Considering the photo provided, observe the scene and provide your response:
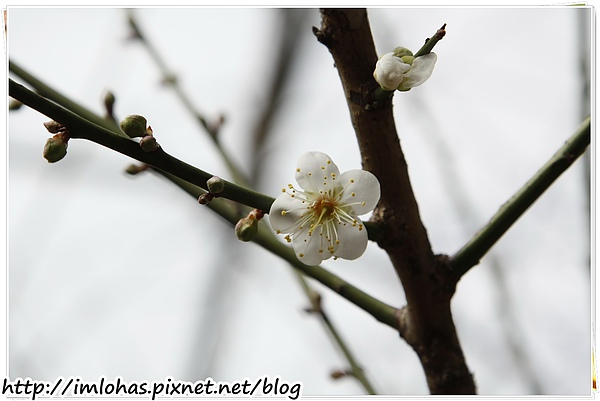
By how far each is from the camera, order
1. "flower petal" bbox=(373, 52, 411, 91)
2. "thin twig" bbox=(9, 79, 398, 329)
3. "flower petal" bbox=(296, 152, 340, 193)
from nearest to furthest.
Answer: "thin twig" bbox=(9, 79, 398, 329) → "flower petal" bbox=(373, 52, 411, 91) → "flower petal" bbox=(296, 152, 340, 193)

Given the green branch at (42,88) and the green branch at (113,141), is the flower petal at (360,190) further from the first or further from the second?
the green branch at (42,88)

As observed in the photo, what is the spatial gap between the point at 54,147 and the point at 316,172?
317 millimetres

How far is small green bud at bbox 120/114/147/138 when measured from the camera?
0.58 m

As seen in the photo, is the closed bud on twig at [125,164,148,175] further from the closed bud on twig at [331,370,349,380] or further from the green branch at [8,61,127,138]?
the closed bud on twig at [331,370,349,380]

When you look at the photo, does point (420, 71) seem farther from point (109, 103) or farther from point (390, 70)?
point (109, 103)

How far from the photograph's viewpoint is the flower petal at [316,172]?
77 centimetres

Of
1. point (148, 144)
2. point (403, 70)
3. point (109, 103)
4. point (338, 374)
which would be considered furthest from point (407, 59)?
point (338, 374)

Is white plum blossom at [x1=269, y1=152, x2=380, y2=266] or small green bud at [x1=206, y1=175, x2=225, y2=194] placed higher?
small green bud at [x1=206, y1=175, x2=225, y2=194]

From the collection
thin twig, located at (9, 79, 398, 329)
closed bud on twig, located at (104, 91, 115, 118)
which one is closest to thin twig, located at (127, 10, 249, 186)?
closed bud on twig, located at (104, 91, 115, 118)

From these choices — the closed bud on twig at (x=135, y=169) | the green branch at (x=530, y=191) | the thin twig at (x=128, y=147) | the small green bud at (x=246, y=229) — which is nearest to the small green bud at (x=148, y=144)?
the thin twig at (x=128, y=147)

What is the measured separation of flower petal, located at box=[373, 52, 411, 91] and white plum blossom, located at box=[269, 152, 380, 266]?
0.11 m

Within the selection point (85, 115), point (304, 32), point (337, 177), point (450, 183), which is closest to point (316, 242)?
point (337, 177)

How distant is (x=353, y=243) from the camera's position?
0.71m

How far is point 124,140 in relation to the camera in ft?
1.88
